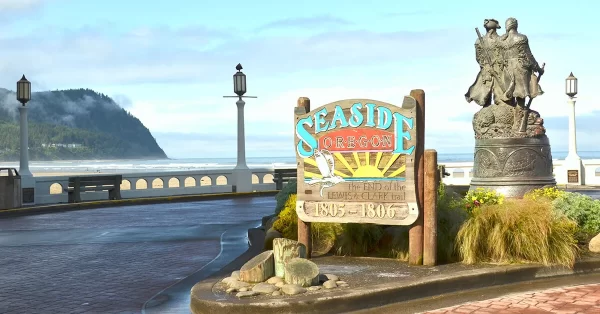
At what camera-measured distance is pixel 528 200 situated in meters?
9.83

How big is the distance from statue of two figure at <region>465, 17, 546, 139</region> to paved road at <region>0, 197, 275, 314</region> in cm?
553

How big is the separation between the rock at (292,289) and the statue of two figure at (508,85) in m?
8.39

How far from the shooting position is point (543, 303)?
25.1 ft

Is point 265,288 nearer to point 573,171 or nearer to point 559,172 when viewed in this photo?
point 573,171

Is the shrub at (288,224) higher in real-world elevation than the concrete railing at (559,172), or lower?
lower

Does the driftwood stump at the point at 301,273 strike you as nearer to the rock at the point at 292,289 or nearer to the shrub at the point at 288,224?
the rock at the point at 292,289

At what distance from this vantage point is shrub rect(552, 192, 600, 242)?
11.0 meters

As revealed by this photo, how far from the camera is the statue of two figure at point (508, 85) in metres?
14.6

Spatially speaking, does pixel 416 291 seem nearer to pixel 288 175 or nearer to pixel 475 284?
pixel 475 284

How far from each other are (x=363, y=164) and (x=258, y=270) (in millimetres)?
2284

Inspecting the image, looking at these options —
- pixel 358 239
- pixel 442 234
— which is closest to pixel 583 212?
pixel 442 234

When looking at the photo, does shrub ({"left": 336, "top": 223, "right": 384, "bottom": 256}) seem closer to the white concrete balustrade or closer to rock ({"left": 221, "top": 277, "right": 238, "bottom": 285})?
rock ({"left": 221, "top": 277, "right": 238, "bottom": 285})

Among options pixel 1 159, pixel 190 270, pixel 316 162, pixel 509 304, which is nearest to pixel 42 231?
pixel 190 270

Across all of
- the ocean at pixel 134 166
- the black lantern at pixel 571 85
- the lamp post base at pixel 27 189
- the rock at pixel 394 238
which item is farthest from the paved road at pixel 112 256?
the ocean at pixel 134 166
